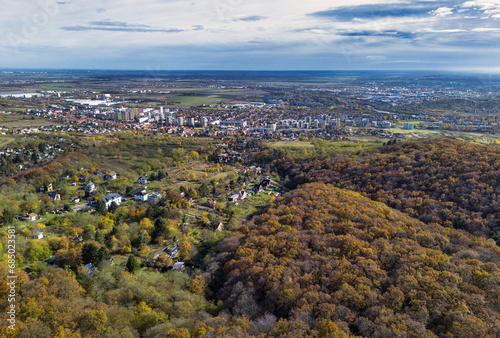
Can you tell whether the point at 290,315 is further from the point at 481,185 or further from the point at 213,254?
the point at 481,185

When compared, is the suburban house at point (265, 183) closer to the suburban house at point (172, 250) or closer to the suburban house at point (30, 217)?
the suburban house at point (172, 250)

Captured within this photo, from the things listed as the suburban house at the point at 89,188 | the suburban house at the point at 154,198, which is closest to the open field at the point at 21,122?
the suburban house at the point at 89,188

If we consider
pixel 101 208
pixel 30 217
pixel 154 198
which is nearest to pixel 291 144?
pixel 154 198

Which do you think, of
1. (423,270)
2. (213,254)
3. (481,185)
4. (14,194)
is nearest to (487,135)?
(481,185)

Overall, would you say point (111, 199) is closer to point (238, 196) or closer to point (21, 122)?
point (238, 196)

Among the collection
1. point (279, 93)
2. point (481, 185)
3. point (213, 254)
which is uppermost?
point (279, 93)

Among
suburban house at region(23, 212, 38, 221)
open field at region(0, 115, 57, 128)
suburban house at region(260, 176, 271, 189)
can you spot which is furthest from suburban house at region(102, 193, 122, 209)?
open field at region(0, 115, 57, 128)
